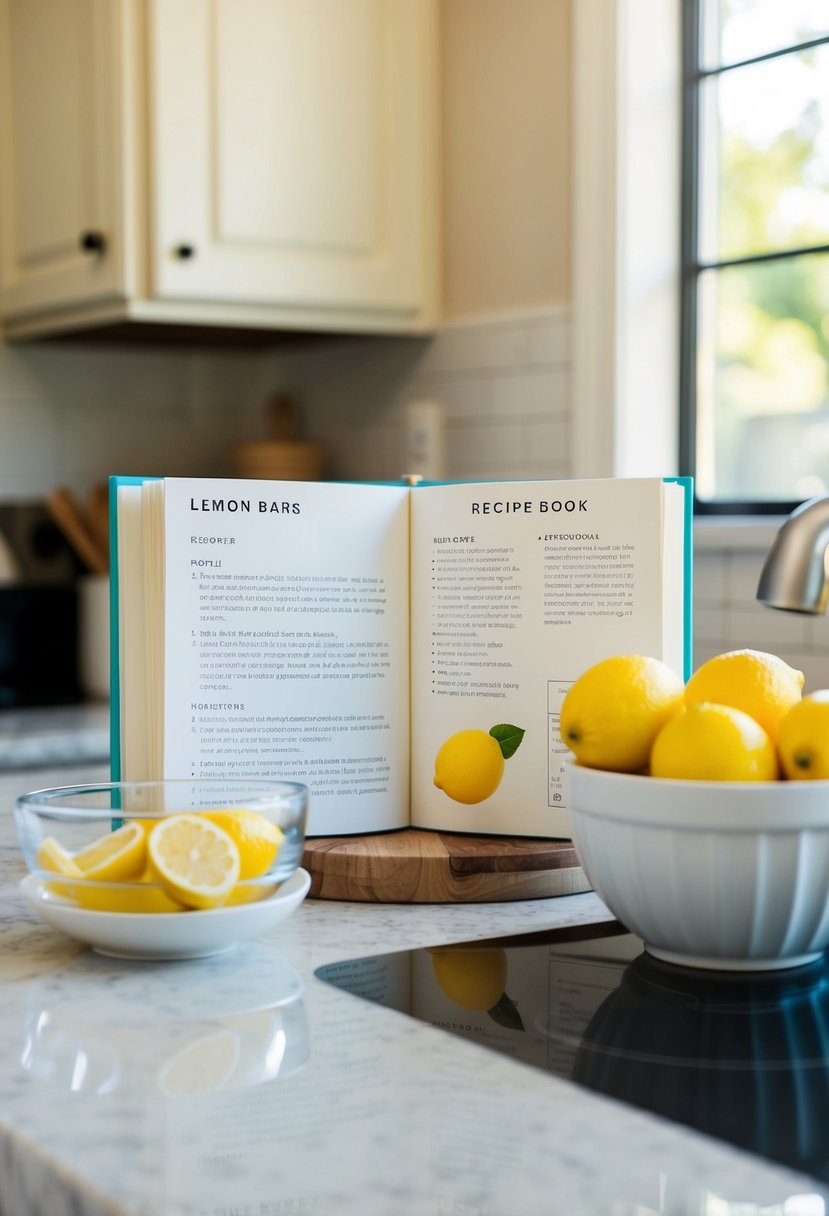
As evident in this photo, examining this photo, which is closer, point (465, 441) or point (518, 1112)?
point (518, 1112)

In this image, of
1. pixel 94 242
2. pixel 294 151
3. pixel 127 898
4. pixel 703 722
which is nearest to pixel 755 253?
pixel 294 151

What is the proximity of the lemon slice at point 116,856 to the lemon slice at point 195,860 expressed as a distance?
2cm

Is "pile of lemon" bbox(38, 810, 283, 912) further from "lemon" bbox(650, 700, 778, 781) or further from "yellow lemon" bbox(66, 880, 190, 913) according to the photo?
"lemon" bbox(650, 700, 778, 781)

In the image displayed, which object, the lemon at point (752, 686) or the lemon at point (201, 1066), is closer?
the lemon at point (201, 1066)

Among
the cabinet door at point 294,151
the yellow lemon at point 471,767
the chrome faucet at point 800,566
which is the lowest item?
the yellow lemon at point 471,767

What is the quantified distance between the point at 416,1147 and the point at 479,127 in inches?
88.5

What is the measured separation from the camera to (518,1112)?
593 millimetres

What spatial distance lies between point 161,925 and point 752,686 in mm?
357

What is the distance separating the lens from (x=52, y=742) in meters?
2.21

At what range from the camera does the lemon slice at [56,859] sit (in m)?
0.81

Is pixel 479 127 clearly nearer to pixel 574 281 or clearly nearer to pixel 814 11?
pixel 574 281

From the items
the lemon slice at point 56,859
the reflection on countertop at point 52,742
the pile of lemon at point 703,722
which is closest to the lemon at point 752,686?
the pile of lemon at point 703,722

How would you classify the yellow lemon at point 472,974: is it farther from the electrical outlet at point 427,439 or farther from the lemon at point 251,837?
the electrical outlet at point 427,439

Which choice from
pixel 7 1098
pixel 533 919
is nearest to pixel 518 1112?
pixel 7 1098
